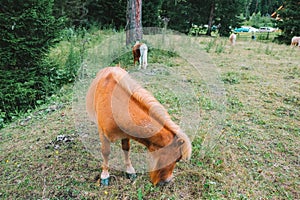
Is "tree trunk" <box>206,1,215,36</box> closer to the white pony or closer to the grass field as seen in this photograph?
the white pony

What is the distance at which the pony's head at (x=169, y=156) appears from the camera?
72.9 inches

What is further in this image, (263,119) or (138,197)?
(263,119)

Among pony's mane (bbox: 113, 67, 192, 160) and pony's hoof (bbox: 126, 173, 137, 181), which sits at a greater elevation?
pony's mane (bbox: 113, 67, 192, 160)

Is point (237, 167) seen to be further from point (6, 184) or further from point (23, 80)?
point (23, 80)

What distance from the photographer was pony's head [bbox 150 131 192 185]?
1851 millimetres

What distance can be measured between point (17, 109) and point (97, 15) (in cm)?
1076

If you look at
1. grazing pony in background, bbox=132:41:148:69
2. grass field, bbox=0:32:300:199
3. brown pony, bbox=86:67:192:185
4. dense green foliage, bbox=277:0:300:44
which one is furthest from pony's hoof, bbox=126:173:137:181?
dense green foliage, bbox=277:0:300:44

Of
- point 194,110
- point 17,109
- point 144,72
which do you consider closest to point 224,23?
point 144,72

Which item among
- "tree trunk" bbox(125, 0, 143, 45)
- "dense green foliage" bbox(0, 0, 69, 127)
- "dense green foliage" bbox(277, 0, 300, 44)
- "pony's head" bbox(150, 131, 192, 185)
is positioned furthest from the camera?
"dense green foliage" bbox(277, 0, 300, 44)

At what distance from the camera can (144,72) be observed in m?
5.88

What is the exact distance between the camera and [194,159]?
306cm

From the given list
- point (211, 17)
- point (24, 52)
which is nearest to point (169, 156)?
point (24, 52)

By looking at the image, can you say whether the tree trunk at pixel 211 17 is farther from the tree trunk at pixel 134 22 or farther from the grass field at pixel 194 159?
the grass field at pixel 194 159

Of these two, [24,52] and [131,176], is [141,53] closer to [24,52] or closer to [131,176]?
[24,52]
